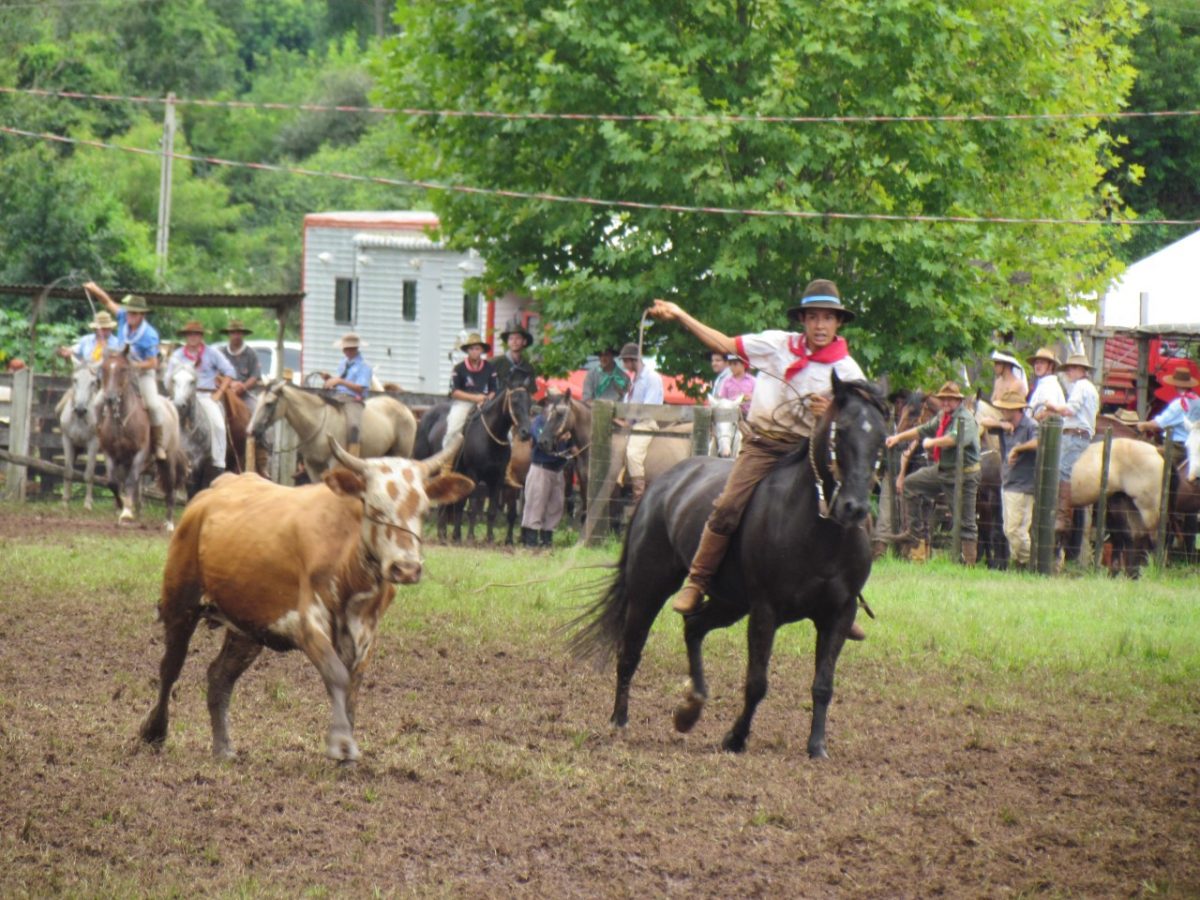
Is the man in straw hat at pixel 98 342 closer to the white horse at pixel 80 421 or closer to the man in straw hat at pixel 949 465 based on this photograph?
the white horse at pixel 80 421

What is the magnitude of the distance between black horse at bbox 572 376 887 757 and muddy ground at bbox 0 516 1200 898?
35 cm

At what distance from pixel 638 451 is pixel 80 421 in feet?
23.5

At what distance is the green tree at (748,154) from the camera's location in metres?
20.3

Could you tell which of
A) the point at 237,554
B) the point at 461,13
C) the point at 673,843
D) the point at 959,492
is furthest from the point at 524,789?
the point at 461,13

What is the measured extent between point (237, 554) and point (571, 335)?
45.1 feet

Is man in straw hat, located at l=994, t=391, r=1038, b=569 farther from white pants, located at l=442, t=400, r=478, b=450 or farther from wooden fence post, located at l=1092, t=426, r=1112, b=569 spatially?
white pants, located at l=442, t=400, r=478, b=450

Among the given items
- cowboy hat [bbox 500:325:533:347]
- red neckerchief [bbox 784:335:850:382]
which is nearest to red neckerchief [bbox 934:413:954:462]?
cowboy hat [bbox 500:325:533:347]

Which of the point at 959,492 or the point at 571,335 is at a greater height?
the point at 571,335

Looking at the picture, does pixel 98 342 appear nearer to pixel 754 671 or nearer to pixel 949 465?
pixel 949 465

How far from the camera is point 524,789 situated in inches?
318

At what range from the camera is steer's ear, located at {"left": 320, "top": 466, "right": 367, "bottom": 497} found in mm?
8136

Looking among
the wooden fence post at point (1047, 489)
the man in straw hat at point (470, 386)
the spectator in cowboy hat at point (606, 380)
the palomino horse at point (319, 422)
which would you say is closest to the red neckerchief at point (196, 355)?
the palomino horse at point (319, 422)

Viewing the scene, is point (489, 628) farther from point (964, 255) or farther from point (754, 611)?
point (964, 255)

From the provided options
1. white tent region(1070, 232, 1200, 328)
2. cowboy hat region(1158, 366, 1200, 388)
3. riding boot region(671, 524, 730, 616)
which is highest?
white tent region(1070, 232, 1200, 328)
